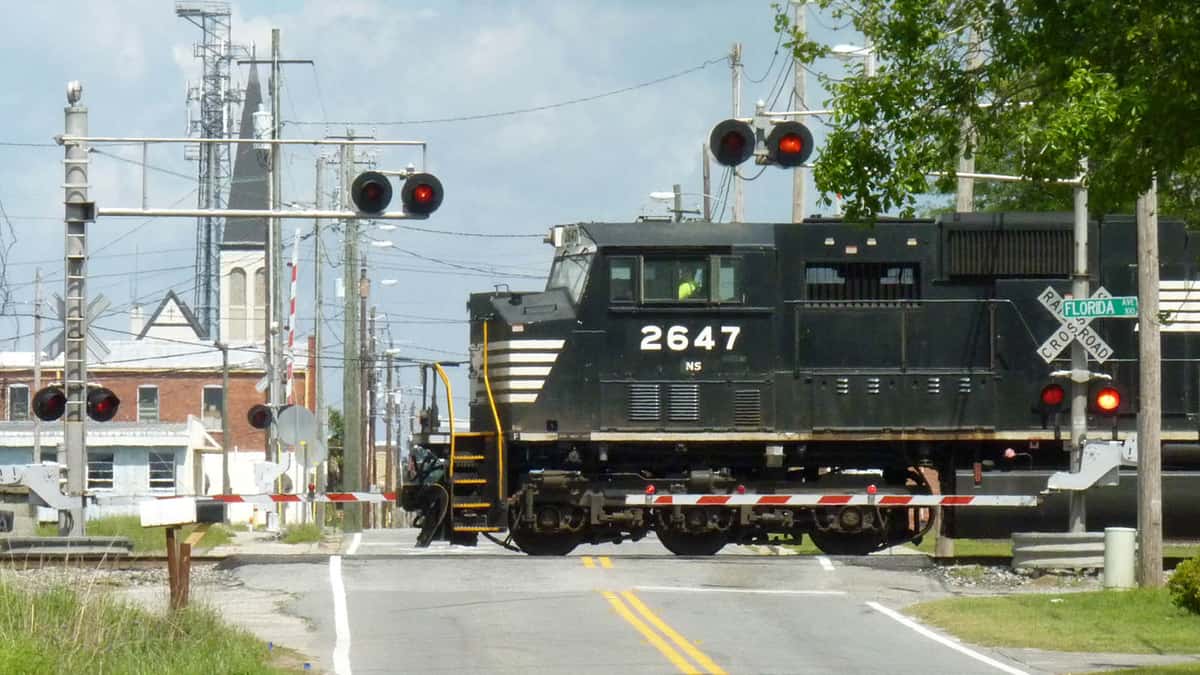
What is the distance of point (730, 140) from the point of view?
20469mm

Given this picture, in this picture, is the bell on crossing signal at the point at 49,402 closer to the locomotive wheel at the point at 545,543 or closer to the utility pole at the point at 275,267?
the locomotive wheel at the point at 545,543

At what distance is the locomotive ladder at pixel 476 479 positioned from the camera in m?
21.7

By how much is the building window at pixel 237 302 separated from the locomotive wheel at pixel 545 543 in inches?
3201

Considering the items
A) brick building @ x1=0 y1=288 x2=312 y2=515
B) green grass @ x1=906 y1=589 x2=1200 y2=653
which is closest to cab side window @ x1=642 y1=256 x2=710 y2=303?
green grass @ x1=906 y1=589 x2=1200 y2=653

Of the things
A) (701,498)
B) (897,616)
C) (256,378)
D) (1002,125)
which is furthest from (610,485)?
(256,378)

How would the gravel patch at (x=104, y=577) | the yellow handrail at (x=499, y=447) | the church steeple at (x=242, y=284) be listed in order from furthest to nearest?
the church steeple at (x=242, y=284)
the yellow handrail at (x=499, y=447)
the gravel patch at (x=104, y=577)

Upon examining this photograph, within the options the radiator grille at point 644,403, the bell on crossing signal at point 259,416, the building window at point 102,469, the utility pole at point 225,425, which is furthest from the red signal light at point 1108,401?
the building window at point 102,469

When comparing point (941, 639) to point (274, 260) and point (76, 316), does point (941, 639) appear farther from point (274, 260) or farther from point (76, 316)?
point (274, 260)

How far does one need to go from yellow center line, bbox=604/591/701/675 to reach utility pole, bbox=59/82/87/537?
8.30 m

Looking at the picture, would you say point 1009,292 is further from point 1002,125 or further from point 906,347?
point 1002,125

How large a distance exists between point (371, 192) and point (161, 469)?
49.2 metres

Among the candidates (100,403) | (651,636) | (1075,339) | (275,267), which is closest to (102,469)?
(275,267)

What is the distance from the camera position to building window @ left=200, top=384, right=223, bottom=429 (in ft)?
271

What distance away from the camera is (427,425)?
22484mm
